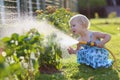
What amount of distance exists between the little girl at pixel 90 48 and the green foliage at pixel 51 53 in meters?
0.40

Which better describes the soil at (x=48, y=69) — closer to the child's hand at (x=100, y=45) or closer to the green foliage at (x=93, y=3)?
the child's hand at (x=100, y=45)

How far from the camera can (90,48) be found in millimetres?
5707

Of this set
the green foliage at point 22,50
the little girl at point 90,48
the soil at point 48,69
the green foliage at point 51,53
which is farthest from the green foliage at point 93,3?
the green foliage at point 22,50

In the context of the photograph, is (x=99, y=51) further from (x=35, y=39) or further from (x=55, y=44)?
(x=35, y=39)

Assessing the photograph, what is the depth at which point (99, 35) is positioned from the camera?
18.6 ft

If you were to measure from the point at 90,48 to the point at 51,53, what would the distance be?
70 cm

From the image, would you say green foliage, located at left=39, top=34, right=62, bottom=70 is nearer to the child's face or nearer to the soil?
the soil

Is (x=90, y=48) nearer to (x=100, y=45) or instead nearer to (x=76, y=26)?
(x=100, y=45)

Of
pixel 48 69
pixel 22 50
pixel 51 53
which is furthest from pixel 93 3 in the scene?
pixel 22 50

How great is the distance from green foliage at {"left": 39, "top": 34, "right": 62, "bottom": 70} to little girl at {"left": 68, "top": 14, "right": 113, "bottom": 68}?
404 mm

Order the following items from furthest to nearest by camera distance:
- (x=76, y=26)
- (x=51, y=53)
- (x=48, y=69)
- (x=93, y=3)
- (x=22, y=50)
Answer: (x=93, y=3) < (x=76, y=26) < (x=48, y=69) < (x=51, y=53) < (x=22, y=50)

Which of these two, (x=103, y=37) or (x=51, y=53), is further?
(x=103, y=37)

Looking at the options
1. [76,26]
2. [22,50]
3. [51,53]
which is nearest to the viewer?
[22,50]

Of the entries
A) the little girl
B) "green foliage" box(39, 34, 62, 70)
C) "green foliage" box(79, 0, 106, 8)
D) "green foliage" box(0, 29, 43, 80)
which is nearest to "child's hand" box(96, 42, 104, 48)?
the little girl
